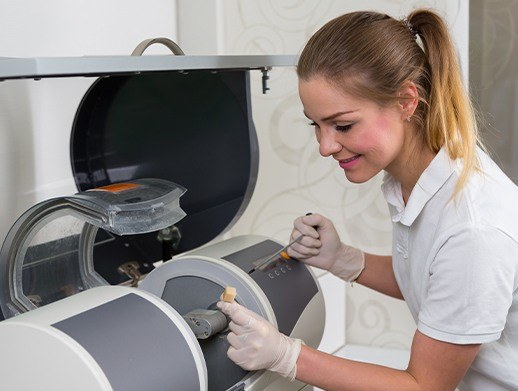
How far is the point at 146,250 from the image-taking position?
1.60 m

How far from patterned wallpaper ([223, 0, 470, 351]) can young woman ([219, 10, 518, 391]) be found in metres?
0.85

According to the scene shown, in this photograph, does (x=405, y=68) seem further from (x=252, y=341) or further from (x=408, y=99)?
(x=252, y=341)

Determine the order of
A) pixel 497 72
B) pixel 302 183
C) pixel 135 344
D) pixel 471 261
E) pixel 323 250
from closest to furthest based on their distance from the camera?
pixel 135 344 → pixel 471 261 → pixel 323 250 → pixel 497 72 → pixel 302 183

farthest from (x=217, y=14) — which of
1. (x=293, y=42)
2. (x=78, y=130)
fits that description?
(x=78, y=130)

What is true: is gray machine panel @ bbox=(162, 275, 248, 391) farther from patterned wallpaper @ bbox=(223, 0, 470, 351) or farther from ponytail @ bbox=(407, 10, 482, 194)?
patterned wallpaper @ bbox=(223, 0, 470, 351)

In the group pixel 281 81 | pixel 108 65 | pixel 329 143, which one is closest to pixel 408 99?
pixel 329 143

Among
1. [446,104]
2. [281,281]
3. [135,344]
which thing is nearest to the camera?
[135,344]

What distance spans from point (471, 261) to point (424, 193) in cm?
18

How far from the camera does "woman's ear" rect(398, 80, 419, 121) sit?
125 centimetres

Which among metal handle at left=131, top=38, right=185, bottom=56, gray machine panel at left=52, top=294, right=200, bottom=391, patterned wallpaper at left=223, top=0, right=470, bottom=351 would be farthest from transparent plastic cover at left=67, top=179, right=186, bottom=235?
patterned wallpaper at left=223, top=0, right=470, bottom=351

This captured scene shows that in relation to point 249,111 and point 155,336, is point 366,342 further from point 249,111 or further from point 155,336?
point 155,336

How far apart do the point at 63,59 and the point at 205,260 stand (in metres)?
0.51

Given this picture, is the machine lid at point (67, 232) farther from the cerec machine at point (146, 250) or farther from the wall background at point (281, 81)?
the wall background at point (281, 81)

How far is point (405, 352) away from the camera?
231 cm
